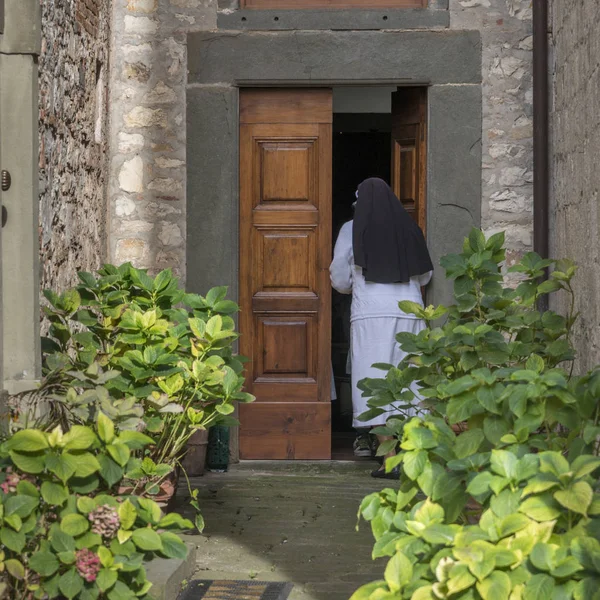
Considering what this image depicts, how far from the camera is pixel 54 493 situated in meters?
3.30

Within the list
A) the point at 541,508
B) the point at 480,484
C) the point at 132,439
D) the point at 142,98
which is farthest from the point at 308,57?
the point at 541,508

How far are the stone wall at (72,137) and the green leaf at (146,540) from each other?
2868 millimetres

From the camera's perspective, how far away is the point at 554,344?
502 centimetres

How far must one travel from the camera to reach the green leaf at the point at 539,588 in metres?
2.61

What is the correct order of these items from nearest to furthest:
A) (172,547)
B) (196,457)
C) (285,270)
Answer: (172,547) → (196,457) → (285,270)

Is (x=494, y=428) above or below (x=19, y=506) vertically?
above

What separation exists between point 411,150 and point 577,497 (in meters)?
5.57

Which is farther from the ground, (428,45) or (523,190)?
(428,45)

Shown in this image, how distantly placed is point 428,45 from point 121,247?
2.34m

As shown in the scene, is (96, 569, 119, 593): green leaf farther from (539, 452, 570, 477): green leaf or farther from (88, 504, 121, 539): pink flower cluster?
(539, 452, 570, 477): green leaf

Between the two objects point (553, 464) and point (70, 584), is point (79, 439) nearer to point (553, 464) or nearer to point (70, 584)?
point (70, 584)

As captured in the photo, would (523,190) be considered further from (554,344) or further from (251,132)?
(554,344)

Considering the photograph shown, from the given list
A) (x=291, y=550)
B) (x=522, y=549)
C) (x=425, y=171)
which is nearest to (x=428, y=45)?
(x=425, y=171)

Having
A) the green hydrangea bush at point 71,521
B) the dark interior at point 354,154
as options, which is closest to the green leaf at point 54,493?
the green hydrangea bush at point 71,521
